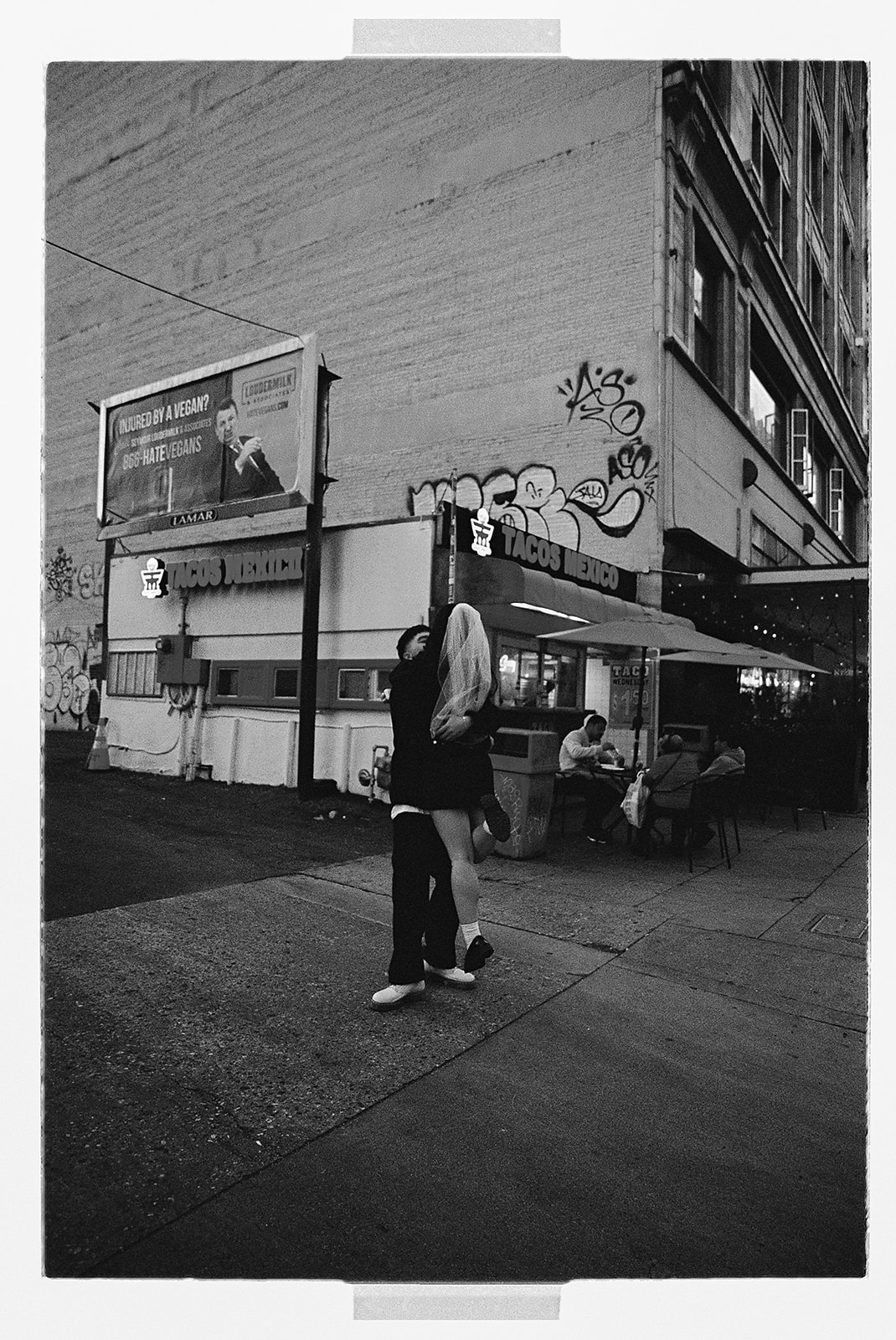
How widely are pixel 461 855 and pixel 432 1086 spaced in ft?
3.03

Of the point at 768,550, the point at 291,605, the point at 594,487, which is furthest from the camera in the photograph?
the point at 768,550

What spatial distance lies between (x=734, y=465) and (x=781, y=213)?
3.18 meters

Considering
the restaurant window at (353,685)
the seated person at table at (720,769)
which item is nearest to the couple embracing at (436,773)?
the seated person at table at (720,769)

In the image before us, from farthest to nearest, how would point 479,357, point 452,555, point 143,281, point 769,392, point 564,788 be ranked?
1. point 769,392
2. point 479,357
3. point 452,555
4. point 564,788
5. point 143,281

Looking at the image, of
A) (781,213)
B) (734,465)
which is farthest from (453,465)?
(781,213)

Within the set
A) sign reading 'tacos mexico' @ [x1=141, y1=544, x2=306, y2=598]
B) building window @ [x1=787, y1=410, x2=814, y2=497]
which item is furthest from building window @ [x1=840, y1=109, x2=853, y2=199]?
building window @ [x1=787, y1=410, x2=814, y2=497]

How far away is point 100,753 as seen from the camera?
3381mm

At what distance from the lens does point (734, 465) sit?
448 inches

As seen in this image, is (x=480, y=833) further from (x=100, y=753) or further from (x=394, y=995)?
(x=100, y=753)

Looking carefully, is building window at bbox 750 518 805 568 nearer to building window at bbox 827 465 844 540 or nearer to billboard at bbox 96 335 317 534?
building window at bbox 827 465 844 540

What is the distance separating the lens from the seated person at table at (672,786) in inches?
249


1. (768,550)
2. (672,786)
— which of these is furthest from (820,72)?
(768,550)

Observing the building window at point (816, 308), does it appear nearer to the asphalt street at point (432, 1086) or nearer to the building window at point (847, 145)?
the building window at point (847, 145)

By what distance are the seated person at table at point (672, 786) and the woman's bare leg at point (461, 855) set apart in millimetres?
3313
